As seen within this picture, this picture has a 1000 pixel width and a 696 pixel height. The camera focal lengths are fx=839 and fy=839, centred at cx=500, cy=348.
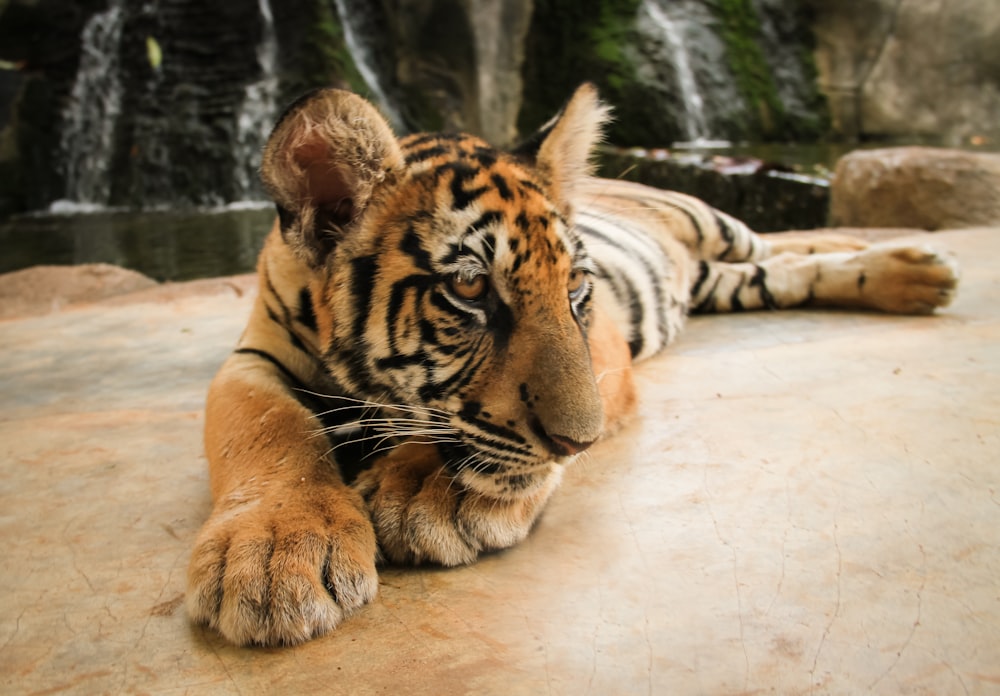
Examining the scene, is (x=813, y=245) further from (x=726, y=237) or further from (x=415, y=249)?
(x=415, y=249)

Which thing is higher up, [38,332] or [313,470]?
[313,470]

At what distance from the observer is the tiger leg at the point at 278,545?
4.38ft

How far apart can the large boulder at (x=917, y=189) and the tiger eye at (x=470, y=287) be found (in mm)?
5228

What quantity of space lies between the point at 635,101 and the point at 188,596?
31.4 feet

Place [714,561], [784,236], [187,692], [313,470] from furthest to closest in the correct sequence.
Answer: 1. [784,236]
2. [313,470]
3. [714,561]
4. [187,692]

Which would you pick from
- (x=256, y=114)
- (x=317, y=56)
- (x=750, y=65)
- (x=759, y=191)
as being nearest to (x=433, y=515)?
(x=759, y=191)

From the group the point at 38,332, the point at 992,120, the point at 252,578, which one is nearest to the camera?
the point at 252,578

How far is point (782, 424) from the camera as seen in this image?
7.13 ft

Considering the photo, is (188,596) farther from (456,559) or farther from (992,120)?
(992,120)

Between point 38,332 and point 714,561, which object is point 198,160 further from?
point 714,561

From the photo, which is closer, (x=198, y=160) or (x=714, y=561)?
(x=714, y=561)

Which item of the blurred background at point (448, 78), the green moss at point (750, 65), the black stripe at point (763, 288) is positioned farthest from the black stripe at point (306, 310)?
the green moss at point (750, 65)

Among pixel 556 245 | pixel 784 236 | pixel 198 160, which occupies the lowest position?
pixel 198 160

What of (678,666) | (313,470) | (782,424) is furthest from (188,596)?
(782,424)
